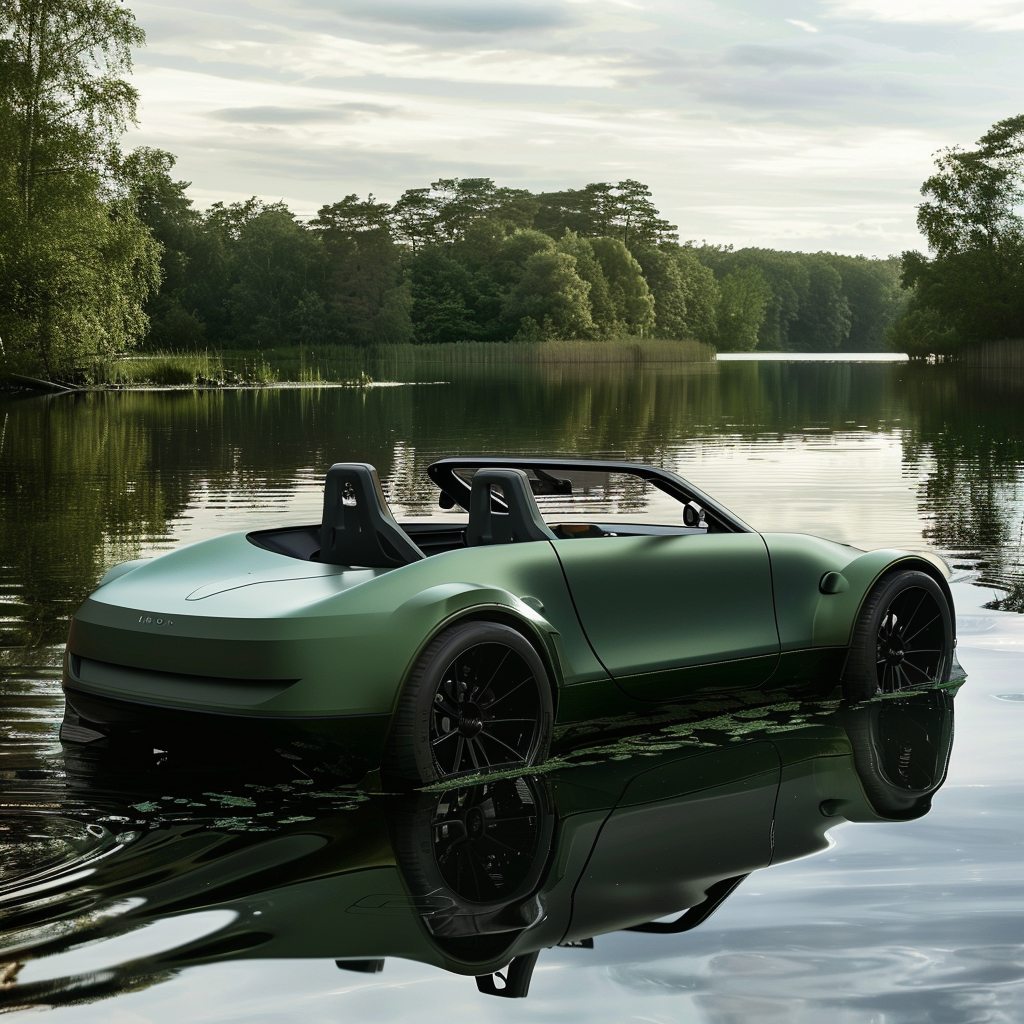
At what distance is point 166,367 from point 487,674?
49353mm

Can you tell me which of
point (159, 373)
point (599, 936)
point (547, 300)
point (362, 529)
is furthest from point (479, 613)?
point (547, 300)

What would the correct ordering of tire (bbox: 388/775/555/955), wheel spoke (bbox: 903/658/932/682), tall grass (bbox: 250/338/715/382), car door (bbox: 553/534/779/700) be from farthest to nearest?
1. tall grass (bbox: 250/338/715/382)
2. wheel spoke (bbox: 903/658/932/682)
3. car door (bbox: 553/534/779/700)
4. tire (bbox: 388/775/555/955)

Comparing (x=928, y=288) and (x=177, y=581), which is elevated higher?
(x=928, y=288)

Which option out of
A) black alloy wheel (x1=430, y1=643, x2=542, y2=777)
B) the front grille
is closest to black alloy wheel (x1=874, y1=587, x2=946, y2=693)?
black alloy wheel (x1=430, y1=643, x2=542, y2=777)

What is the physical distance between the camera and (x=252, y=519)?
14820mm

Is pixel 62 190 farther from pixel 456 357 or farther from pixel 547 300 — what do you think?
pixel 547 300

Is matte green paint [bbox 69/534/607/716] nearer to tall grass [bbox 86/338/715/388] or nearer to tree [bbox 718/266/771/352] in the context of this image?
tall grass [bbox 86/338/715/388]

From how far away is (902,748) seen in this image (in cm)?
596

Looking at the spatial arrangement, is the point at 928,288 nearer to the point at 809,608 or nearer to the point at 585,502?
the point at 585,502

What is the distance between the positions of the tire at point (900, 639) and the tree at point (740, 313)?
165 m

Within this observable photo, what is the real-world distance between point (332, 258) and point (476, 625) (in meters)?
103

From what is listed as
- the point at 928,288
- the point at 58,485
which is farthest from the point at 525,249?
the point at 58,485

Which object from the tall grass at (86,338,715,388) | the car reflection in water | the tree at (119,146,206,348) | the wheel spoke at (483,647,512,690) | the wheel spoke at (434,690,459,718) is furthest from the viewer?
the tree at (119,146,206,348)

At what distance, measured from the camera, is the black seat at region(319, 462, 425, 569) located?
584 centimetres
